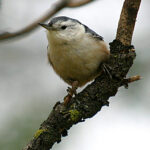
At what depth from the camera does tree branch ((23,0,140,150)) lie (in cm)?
345

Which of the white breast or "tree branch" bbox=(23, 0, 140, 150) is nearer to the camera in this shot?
"tree branch" bbox=(23, 0, 140, 150)

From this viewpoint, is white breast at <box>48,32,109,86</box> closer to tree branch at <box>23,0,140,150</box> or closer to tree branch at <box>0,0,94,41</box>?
tree branch at <box>23,0,140,150</box>

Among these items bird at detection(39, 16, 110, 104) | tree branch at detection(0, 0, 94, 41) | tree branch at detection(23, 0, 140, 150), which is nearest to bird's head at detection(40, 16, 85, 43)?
bird at detection(39, 16, 110, 104)

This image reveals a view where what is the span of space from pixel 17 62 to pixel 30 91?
2.25 feet

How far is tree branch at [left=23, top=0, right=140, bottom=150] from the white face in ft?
2.73

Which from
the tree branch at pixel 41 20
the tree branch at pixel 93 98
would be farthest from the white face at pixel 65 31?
the tree branch at pixel 41 20

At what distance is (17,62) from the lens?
23.6 feet

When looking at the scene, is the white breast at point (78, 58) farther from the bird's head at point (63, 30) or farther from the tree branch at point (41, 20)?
the tree branch at point (41, 20)

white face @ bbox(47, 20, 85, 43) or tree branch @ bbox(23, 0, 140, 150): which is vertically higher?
white face @ bbox(47, 20, 85, 43)

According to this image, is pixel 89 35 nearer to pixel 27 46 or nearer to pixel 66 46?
pixel 66 46

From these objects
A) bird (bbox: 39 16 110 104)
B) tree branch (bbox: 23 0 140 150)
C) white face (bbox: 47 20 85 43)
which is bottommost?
tree branch (bbox: 23 0 140 150)

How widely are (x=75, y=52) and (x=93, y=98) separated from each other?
2.78 feet

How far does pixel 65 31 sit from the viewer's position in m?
4.62

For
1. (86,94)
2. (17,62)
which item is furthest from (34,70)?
(86,94)
